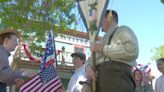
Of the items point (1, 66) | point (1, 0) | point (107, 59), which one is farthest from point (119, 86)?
point (1, 0)

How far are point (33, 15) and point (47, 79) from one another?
710 centimetres

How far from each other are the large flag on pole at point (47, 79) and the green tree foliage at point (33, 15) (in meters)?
5.90

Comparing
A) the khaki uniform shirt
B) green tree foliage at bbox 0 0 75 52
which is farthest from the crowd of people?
green tree foliage at bbox 0 0 75 52

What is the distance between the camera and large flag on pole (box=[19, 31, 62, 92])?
6.72 metres

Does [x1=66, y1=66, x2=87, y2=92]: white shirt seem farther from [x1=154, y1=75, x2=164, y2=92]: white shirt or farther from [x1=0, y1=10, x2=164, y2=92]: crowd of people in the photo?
[x1=154, y1=75, x2=164, y2=92]: white shirt

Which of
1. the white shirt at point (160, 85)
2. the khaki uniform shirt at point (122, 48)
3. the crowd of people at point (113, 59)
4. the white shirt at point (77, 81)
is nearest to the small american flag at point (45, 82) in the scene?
the white shirt at point (77, 81)

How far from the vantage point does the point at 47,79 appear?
286 inches

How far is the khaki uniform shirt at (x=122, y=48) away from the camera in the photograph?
12.3 feet

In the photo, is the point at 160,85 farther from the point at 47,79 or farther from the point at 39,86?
the point at 39,86

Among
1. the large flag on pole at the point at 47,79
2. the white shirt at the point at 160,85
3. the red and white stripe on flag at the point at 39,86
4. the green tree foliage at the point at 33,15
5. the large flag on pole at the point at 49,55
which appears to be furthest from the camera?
the green tree foliage at the point at 33,15

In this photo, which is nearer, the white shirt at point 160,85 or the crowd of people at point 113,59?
the crowd of people at point 113,59

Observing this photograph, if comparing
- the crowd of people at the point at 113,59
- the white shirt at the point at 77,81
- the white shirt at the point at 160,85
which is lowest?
the white shirt at the point at 160,85

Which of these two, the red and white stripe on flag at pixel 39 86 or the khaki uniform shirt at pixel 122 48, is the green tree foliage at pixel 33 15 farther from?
the khaki uniform shirt at pixel 122 48

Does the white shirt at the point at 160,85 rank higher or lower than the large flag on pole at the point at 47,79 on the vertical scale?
lower
